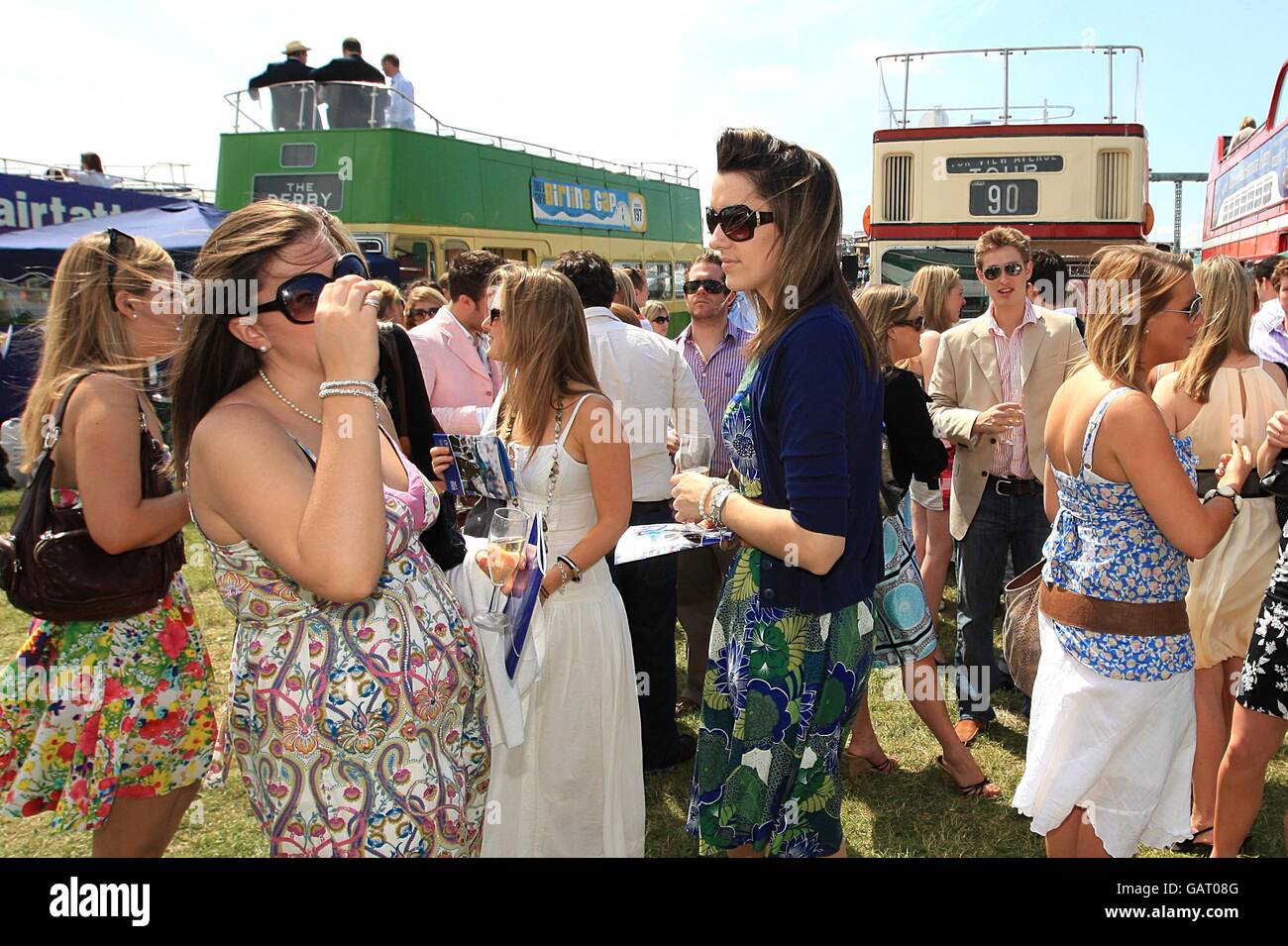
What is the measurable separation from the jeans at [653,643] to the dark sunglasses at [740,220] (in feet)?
7.07

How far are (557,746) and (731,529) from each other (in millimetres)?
1164

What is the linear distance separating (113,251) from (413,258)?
25.9 feet

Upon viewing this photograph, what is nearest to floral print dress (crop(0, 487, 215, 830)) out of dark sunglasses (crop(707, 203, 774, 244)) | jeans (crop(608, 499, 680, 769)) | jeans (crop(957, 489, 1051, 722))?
dark sunglasses (crop(707, 203, 774, 244))

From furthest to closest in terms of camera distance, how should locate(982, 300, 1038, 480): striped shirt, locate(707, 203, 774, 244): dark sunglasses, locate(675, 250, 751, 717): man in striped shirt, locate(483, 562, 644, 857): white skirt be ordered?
locate(675, 250, 751, 717): man in striped shirt
locate(982, 300, 1038, 480): striped shirt
locate(483, 562, 644, 857): white skirt
locate(707, 203, 774, 244): dark sunglasses

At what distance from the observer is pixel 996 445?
432cm

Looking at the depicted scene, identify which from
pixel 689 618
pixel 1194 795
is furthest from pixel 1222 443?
pixel 689 618

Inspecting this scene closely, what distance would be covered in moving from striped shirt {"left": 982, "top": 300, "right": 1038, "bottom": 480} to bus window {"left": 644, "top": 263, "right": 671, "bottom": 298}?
1148cm

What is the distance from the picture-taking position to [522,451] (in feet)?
9.64

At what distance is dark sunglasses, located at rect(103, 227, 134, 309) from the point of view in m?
2.46

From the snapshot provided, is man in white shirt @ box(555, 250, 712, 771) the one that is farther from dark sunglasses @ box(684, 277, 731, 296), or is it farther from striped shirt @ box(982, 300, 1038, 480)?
striped shirt @ box(982, 300, 1038, 480)

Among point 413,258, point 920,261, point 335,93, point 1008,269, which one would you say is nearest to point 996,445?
point 1008,269

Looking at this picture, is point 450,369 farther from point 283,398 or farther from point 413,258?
point 413,258

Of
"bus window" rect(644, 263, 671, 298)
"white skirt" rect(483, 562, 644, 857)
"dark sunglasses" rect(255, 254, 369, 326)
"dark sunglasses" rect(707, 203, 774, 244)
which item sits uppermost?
"bus window" rect(644, 263, 671, 298)
